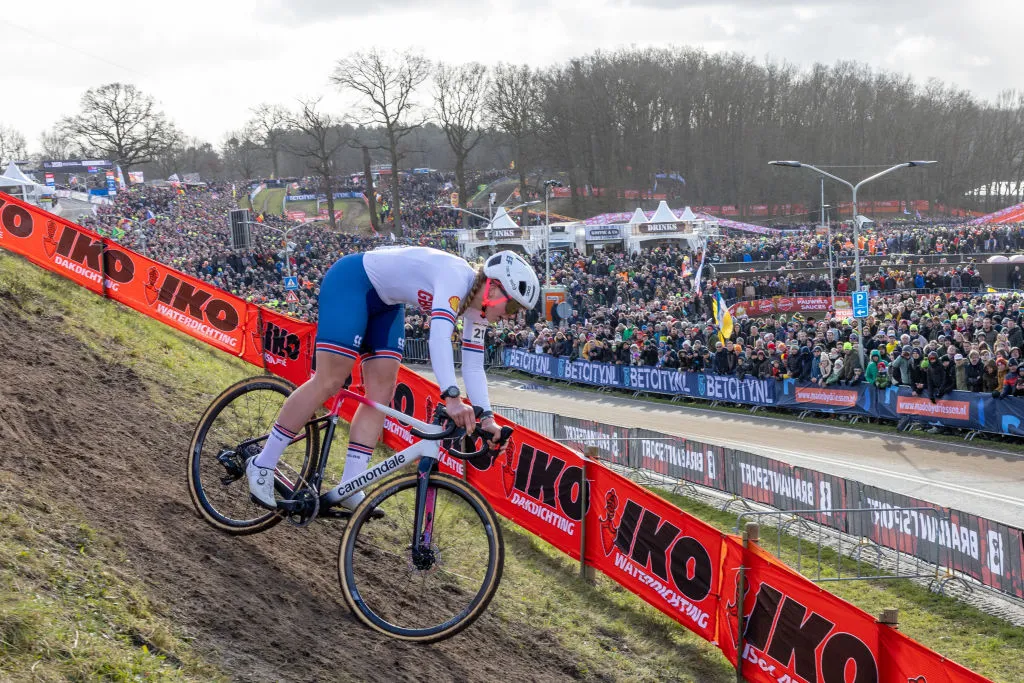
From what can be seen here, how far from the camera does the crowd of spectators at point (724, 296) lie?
82.6ft

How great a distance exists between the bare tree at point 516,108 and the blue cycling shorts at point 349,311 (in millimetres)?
89720

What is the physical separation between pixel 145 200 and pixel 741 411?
47185 mm

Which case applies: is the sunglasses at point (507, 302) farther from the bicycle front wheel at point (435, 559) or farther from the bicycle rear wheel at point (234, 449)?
the bicycle rear wheel at point (234, 449)

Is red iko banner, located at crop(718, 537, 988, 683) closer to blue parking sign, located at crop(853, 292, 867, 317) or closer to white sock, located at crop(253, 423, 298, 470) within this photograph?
white sock, located at crop(253, 423, 298, 470)

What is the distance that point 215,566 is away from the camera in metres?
6.99

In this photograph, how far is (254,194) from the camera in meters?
113

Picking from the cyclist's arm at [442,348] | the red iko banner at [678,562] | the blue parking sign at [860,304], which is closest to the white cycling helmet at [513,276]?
the cyclist's arm at [442,348]

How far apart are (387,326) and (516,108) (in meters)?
94.7

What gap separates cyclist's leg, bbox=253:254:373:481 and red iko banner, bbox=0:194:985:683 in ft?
1.43

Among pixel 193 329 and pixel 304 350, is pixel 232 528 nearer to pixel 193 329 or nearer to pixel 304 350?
pixel 304 350

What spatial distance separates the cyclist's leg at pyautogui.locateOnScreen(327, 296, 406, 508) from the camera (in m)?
6.79

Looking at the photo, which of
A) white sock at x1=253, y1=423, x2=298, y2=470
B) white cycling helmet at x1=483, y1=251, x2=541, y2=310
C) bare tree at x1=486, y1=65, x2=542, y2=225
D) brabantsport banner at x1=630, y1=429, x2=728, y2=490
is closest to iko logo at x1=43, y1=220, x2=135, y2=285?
brabantsport banner at x1=630, y1=429, x2=728, y2=490

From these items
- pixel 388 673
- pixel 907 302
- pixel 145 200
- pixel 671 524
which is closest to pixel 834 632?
pixel 671 524

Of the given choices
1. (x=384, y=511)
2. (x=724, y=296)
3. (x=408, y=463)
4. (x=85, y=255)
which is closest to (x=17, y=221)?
(x=85, y=255)
